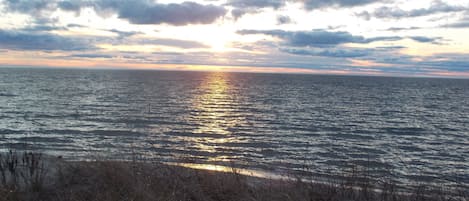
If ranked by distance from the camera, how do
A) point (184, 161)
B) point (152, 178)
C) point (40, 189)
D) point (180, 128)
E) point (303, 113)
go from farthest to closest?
point (303, 113), point (180, 128), point (184, 161), point (152, 178), point (40, 189)

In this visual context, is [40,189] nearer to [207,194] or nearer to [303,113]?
[207,194]

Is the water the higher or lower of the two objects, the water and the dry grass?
the lower

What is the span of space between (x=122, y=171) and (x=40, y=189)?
152 centimetres

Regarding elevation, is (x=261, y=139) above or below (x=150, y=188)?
below

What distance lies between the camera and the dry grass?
643cm

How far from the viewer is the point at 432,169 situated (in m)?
18.5

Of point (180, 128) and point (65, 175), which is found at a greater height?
point (65, 175)

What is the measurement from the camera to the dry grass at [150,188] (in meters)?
6.43

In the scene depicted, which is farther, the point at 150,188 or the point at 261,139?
the point at 261,139

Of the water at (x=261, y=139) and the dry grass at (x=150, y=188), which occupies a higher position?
the dry grass at (x=150, y=188)

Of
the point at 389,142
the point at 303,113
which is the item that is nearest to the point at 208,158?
the point at 389,142

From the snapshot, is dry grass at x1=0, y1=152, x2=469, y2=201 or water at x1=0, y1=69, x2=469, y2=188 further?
water at x1=0, y1=69, x2=469, y2=188

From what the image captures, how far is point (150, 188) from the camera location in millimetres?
6801

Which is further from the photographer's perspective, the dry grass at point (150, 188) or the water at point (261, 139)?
the water at point (261, 139)
